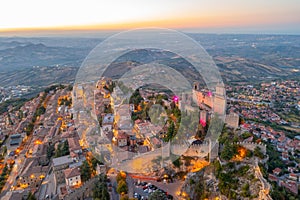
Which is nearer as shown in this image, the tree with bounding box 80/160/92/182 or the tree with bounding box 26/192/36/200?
the tree with bounding box 26/192/36/200

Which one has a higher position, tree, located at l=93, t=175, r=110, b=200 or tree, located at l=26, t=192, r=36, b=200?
tree, located at l=93, t=175, r=110, b=200

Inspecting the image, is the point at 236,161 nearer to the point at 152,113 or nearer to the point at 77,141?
the point at 152,113

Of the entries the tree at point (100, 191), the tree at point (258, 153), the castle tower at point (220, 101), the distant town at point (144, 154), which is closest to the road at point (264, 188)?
the distant town at point (144, 154)

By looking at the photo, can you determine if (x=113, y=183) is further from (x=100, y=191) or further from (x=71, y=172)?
(x=71, y=172)

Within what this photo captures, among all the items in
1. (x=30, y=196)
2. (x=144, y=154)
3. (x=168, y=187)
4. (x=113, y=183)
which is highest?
(x=144, y=154)

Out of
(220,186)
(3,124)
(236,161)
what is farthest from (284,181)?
(3,124)

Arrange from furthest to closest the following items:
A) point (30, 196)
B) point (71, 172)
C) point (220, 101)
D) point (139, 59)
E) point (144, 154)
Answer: point (139, 59), point (220, 101), point (144, 154), point (71, 172), point (30, 196)

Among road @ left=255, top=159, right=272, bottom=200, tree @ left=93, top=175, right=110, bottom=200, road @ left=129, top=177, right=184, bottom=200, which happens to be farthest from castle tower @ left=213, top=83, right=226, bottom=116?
tree @ left=93, top=175, right=110, bottom=200

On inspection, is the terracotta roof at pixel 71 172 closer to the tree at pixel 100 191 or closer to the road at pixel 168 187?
the tree at pixel 100 191

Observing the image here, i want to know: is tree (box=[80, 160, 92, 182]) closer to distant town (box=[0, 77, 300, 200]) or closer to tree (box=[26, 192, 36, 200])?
distant town (box=[0, 77, 300, 200])

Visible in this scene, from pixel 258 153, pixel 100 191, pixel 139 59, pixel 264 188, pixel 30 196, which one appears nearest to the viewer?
pixel 264 188

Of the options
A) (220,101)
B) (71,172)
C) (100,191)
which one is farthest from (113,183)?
(220,101)
